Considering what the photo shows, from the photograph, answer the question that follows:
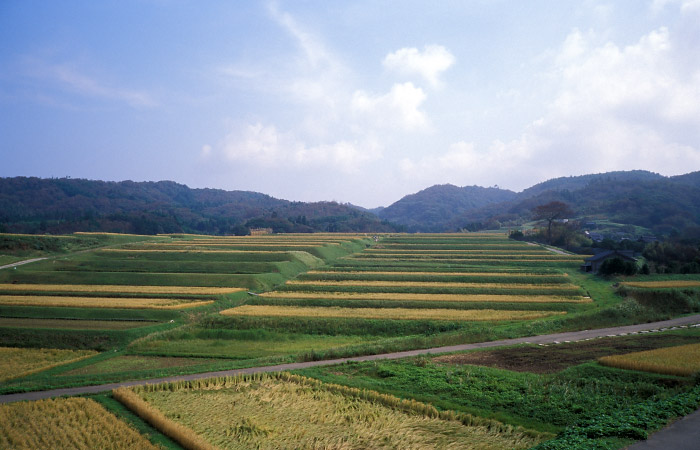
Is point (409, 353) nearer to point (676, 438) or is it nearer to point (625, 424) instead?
point (625, 424)

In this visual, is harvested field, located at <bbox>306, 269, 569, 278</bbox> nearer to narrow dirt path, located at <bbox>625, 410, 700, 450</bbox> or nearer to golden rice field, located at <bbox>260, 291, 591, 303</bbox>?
golden rice field, located at <bbox>260, 291, 591, 303</bbox>

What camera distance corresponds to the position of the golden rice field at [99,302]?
39.2m

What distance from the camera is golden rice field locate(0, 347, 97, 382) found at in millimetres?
26169

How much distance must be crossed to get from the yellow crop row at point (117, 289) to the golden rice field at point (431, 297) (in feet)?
16.9

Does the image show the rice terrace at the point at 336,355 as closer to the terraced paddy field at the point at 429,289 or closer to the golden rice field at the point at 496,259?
the terraced paddy field at the point at 429,289

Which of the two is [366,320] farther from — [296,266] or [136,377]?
[296,266]

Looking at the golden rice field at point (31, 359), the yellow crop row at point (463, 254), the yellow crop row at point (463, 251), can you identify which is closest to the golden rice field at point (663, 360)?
the golden rice field at point (31, 359)

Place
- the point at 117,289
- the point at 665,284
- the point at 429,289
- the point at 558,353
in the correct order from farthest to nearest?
the point at 429,289, the point at 117,289, the point at 665,284, the point at 558,353

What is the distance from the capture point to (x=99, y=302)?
40.5 metres

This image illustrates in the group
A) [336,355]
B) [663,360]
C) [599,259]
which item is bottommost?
[336,355]

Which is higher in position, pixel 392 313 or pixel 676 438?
pixel 676 438

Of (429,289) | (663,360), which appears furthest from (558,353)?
(429,289)


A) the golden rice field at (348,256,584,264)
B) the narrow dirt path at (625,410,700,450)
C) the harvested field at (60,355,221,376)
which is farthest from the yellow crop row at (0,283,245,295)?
the narrow dirt path at (625,410,700,450)

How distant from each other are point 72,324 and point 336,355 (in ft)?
67.5
